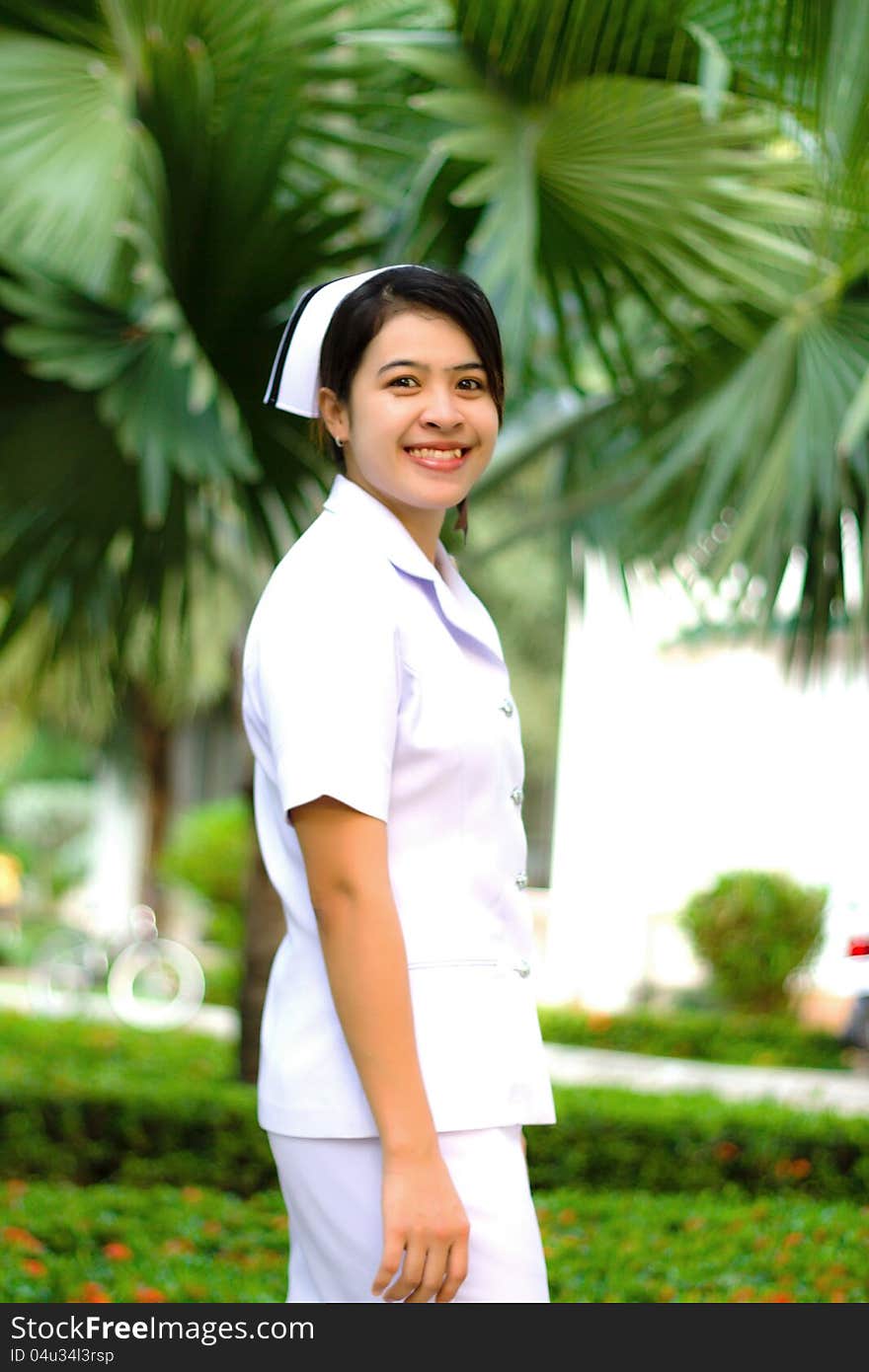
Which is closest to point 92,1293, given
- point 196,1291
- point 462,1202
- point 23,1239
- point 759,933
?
point 196,1291

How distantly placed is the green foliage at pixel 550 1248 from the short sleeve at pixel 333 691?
2.14 m

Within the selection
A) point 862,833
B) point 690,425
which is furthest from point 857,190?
point 862,833

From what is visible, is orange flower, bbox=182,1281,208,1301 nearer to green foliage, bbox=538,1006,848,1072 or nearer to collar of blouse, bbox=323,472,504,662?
collar of blouse, bbox=323,472,504,662

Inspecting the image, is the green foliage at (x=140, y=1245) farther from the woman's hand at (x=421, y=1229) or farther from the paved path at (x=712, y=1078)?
the paved path at (x=712, y=1078)

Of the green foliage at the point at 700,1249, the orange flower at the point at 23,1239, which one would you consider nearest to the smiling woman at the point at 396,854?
the green foliage at the point at 700,1249

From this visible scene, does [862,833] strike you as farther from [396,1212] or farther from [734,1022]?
[396,1212]

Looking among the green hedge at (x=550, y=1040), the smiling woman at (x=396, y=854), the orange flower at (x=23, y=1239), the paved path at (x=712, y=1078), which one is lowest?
the orange flower at (x=23, y=1239)

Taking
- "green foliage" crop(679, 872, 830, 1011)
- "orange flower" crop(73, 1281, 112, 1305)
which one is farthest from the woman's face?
"green foliage" crop(679, 872, 830, 1011)

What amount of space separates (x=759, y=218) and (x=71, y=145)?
1.83m

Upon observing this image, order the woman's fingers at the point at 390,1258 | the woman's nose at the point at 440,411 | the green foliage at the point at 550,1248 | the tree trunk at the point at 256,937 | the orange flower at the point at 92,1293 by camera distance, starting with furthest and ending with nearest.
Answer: the tree trunk at the point at 256,937 < the green foliage at the point at 550,1248 < the orange flower at the point at 92,1293 < the woman's nose at the point at 440,411 < the woman's fingers at the point at 390,1258

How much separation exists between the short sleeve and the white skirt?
0.32m

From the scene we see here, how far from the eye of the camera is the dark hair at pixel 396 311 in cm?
160

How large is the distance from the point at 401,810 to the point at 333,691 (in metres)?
0.13
